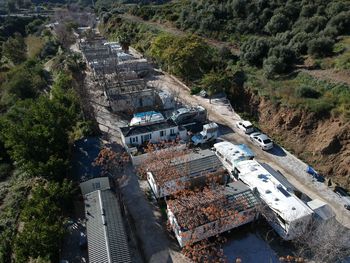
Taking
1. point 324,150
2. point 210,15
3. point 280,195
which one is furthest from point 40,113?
point 210,15

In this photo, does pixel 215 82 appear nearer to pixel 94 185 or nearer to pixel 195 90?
pixel 195 90

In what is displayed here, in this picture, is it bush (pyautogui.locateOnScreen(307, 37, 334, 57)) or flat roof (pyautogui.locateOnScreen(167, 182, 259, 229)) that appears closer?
flat roof (pyautogui.locateOnScreen(167, 182, 259, 229))

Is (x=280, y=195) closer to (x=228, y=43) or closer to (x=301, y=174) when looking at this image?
(x=301, y=174)

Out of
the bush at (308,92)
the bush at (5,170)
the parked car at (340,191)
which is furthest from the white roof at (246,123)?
the bush at (5,170)

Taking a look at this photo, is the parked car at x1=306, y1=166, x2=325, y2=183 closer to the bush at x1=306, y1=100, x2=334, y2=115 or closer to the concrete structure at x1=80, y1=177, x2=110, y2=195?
the bush at x1=306, y1=100, x2=334, y2=115

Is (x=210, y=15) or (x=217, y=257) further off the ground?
(x=210, y=15)

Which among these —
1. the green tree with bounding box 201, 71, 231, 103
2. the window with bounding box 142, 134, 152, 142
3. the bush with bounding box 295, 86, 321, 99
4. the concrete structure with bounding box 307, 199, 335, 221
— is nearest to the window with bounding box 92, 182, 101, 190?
the window with bounding box 142, 134, 152, 142

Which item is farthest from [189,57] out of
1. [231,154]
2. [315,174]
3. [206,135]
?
[315,174]
